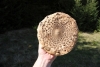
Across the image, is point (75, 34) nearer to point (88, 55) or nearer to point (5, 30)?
point (88, 55)

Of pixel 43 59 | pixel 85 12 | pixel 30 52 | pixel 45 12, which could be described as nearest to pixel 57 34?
pixel 43 59

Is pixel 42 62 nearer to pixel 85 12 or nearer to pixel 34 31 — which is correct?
pixel 34 31

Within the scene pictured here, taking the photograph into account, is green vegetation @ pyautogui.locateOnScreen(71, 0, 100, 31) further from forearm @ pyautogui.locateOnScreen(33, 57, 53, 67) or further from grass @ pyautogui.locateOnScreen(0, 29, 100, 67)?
forearm @ pyautogui.locateOnScreen(33, 57, 53, 67)

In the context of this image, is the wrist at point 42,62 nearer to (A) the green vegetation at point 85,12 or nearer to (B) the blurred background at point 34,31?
(B) the blurred background at point 34,31

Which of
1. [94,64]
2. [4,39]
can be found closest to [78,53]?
[94,64]

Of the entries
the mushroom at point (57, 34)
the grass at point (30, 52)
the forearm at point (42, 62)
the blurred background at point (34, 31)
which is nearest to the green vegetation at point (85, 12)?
the blurred background at point (34, 31)

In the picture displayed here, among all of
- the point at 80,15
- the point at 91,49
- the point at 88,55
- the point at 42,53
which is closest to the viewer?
the point at 42,53
